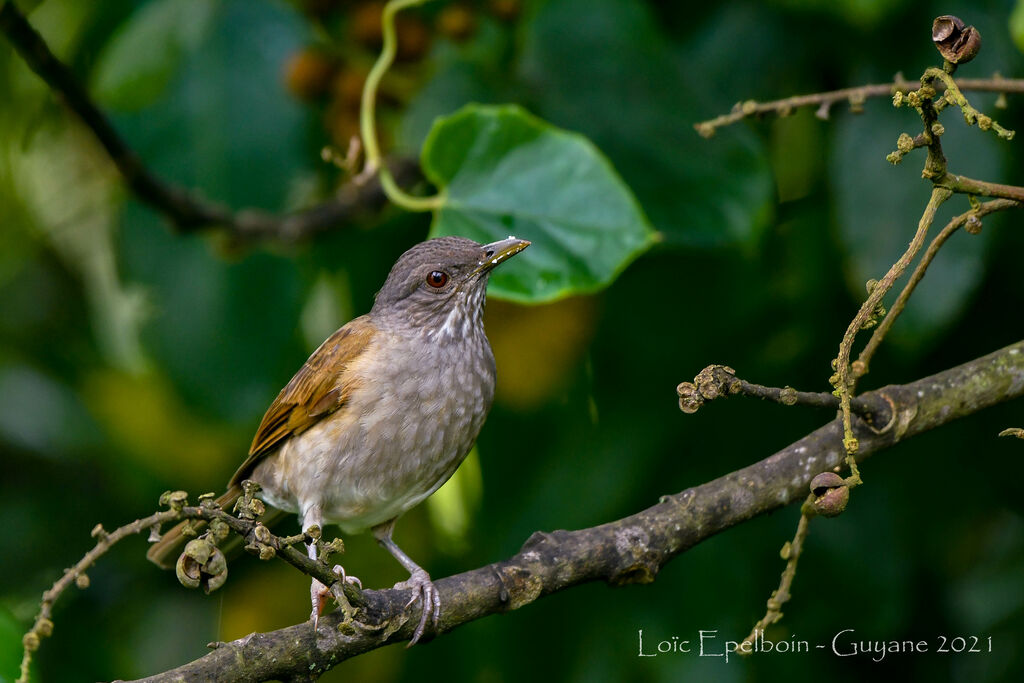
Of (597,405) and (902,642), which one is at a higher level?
(597,405)

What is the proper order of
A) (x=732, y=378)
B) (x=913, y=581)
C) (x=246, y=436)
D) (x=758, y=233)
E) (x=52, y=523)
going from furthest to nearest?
(x=52, y=523)
(x=246, y=436)
(x=913, y=581)
(x=758, y=233)
(x=732, y=378)

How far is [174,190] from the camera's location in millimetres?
3912

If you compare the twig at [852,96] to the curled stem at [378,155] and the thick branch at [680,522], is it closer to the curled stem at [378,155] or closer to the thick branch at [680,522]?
the thick branch at [680,522]

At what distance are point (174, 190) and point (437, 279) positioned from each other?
1.11m

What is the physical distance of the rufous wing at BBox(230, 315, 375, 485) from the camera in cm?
357

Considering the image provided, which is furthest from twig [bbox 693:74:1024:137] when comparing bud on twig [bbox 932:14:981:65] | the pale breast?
the pale breast

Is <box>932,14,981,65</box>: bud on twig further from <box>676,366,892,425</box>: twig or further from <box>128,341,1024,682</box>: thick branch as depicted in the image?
<box>128,341,1024,682</box>: thick branch

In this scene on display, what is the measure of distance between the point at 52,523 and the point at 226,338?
185cm

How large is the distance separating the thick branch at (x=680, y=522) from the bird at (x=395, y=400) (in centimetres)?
61

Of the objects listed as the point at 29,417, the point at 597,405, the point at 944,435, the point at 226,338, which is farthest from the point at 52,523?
the point at 944,435

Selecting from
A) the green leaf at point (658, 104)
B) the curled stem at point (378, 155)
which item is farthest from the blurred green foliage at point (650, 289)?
the curled stem at point (378, 155)

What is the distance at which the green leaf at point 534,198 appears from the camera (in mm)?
3219

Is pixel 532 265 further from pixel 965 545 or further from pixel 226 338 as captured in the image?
pixel 965 545

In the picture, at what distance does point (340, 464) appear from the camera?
3.46 m
